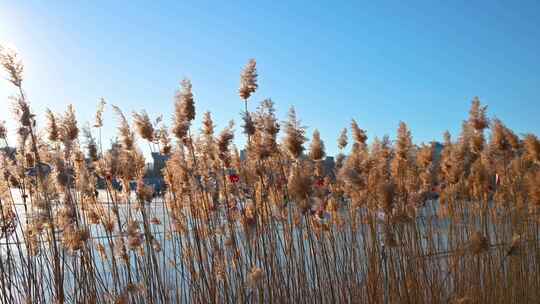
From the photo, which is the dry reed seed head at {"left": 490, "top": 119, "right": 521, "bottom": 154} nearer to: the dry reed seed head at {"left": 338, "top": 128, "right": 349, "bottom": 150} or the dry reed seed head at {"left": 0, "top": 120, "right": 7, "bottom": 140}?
the dry reed seed head at {"left": 338, "top": 128, "right": 349, "bottom": 150}

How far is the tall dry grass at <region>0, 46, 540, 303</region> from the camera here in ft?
6.73

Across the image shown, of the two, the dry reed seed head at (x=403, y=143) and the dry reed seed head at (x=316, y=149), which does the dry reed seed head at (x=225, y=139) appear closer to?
the dry reed seed head at (x=316, y=149)

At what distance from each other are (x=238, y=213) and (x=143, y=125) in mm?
853

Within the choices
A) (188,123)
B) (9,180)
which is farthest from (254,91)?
(9,180)

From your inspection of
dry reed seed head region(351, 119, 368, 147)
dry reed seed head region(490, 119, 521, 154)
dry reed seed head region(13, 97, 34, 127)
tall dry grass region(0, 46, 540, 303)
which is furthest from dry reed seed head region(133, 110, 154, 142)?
dry reed seed head region(490, 119, 521, 154)

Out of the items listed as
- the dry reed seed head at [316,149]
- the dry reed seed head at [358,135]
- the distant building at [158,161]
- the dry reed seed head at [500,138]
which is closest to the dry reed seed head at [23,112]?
the distant building at [158,161]

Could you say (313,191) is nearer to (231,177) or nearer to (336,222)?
(231,177)

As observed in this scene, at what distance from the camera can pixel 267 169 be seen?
2750 mm

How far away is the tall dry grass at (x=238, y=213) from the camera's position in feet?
6.73

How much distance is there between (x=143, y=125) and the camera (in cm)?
228

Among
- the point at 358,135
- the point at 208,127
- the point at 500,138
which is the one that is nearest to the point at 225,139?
the point at 208,127

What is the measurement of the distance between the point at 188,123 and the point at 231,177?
57 cm

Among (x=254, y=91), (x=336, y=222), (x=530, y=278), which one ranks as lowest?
(x=530, y=278)

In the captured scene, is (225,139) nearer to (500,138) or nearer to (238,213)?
(238,213)
